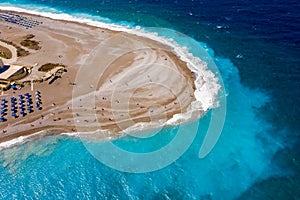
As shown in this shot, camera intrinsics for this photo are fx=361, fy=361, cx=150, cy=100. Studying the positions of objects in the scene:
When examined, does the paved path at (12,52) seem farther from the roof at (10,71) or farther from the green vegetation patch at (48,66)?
the green vegetation patch at (48,66)

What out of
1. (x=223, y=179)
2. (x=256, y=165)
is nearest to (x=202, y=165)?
(x=223, y=179)

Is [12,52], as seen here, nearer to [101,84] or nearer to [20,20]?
[20,20]

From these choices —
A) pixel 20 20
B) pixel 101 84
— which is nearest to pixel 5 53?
pixel 20 20

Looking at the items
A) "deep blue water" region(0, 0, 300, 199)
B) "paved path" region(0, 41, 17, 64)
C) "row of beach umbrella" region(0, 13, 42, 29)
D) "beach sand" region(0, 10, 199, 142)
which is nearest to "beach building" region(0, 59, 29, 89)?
"beach sand" region(0, 10, 199, 142)

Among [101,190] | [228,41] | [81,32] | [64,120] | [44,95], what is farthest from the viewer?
[81,32]

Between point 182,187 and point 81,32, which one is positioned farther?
point 81,32

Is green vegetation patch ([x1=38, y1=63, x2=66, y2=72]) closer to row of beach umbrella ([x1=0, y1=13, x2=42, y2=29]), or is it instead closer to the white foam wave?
the white foam wave

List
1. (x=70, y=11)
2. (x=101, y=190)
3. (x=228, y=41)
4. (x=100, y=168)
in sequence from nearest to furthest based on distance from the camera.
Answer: (x=101, y=190)
(x=100, y=168)
(x=228, y=41)
(x=70, y=11)

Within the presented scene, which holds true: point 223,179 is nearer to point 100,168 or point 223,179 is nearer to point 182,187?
point 182,187
